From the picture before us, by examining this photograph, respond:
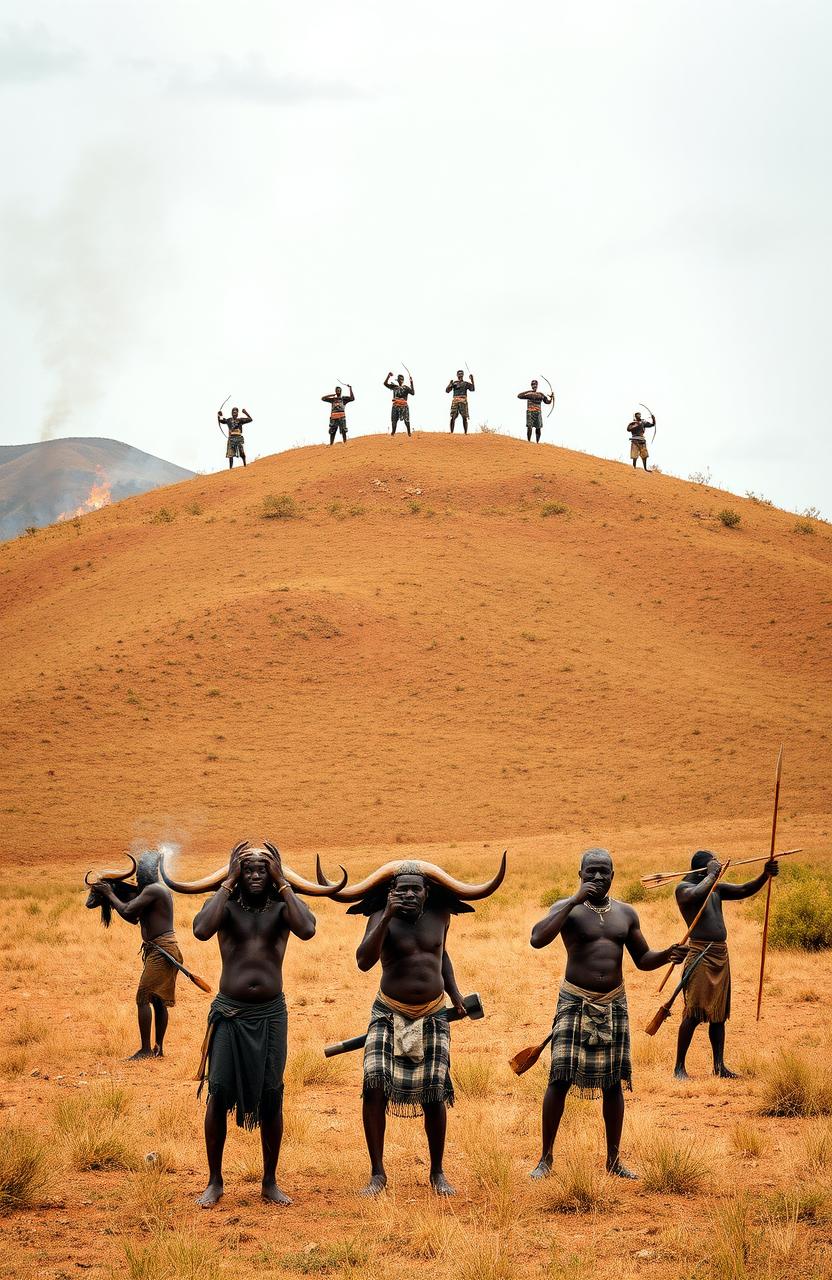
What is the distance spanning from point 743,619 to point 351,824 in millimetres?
19510

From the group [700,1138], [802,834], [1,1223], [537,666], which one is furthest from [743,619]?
[1,1223]

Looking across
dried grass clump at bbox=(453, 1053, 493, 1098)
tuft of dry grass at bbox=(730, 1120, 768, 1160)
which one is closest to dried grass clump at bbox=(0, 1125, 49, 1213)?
dried grass clump at bbox=(453, 1053, 493, 1098)

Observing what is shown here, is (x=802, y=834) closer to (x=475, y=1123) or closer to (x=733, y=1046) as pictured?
(x=733, y=1046)

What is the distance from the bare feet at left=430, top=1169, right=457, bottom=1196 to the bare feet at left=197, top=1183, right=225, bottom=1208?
121 centimetres

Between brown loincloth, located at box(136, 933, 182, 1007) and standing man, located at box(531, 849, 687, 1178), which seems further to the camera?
brown loincloth, located at box(136, 933, 182, 1007)

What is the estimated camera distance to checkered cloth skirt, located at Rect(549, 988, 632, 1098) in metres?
7.09

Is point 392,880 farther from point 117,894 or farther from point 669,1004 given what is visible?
point 117,894

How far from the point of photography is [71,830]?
92.9 feet

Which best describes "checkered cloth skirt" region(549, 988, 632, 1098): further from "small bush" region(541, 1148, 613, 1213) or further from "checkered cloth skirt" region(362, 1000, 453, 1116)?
"checkered cloth skirt" region(362, 1000, 453, 1116)

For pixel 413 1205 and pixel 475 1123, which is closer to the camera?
pixel 413 1205

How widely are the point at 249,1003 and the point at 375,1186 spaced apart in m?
1.30

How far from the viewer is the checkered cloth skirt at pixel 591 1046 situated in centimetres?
709

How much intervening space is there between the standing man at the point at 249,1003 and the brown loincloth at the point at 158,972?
4.03m

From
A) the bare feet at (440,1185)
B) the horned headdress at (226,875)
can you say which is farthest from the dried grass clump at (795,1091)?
the horned headdress at (226,875)
